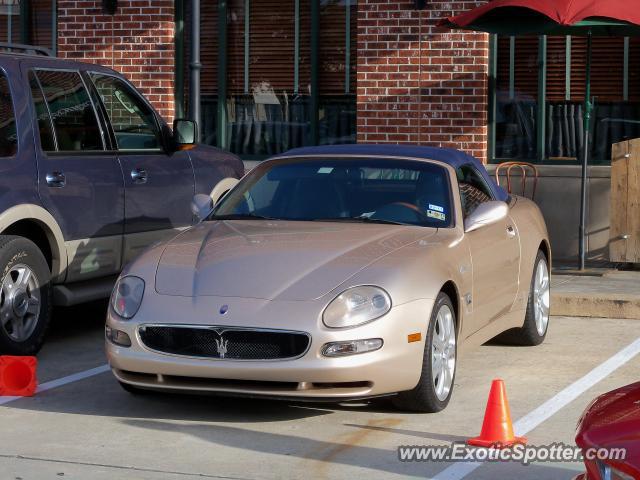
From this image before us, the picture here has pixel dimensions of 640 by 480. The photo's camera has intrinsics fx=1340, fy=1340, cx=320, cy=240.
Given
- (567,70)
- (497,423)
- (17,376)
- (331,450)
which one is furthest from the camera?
(567,70)

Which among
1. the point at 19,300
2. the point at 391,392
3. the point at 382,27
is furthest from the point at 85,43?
the point at 391,392

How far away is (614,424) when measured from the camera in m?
4.26

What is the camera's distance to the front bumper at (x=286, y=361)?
6906 millimetres

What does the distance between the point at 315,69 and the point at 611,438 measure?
11.6 meters

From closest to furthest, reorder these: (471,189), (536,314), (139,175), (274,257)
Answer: (274,257)
(471,189)
(536,314)
(139,175)

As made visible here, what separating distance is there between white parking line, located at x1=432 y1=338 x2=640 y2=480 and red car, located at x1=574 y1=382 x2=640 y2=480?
5.68ft

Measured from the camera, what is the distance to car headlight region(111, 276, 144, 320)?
7.34m

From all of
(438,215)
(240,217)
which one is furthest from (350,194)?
(240,217)

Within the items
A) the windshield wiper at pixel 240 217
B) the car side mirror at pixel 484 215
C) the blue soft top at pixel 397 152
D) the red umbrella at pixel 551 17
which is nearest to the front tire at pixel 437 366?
the car side mirror at pixel 484 215

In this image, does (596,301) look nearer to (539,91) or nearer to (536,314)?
(536,314)

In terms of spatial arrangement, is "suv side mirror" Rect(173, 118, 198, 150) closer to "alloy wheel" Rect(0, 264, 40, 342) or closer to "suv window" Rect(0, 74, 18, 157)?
"suv window" Rect(0, 74, 18, 157)

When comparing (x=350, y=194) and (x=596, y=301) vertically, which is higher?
(x=350, y=194)

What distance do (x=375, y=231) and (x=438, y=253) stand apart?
48 cm

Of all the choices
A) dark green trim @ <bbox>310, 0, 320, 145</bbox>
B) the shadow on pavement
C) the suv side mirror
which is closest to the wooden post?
dark green trim @ <bbox>310, 0, 320, 145</bbox>
